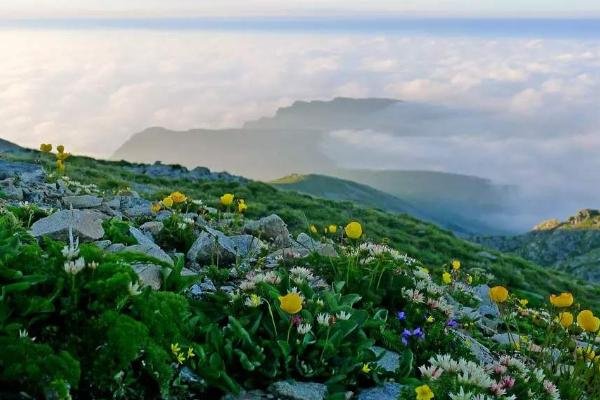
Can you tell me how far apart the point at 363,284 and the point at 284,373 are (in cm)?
219

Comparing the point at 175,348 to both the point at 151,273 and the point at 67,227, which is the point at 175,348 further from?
the point at 67,227

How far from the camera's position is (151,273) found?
661 centimetres

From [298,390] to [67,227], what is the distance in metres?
4.41

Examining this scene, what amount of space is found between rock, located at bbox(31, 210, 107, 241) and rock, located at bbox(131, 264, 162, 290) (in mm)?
2355

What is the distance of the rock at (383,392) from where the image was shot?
6.22 m

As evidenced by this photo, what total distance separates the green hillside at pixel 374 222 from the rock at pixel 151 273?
75.0 feet

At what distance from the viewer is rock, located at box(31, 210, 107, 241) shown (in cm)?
884

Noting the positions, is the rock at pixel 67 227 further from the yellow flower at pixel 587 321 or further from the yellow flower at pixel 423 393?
the yellow flower at pixel 587 321

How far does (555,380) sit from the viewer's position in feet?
25.1

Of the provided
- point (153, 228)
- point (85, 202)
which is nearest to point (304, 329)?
point (153, 228)

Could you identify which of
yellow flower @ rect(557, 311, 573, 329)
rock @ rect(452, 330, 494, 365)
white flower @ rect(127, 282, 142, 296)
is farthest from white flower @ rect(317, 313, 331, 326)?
yellow flower @ rect(557, 311, 573, 329)

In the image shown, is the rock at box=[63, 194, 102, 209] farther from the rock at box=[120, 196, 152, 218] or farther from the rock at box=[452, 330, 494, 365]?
the rock at box=[452, 330, 494, 365]

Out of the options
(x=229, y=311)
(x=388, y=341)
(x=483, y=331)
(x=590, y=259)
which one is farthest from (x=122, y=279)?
(x=590, y=259)

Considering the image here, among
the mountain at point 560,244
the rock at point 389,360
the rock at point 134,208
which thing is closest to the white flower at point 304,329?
the rock at point 389,360
